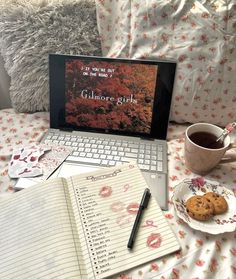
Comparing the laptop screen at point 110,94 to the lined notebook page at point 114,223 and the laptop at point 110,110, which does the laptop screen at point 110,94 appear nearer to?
the laptop at point 110,110

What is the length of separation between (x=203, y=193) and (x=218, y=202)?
2.0 inches

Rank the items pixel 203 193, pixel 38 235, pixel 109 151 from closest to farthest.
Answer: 1. pixel 38 235
2. pixel 203 193
3. pixel 109 151

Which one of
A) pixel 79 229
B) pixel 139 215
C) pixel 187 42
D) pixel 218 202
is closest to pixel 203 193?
pixel 218 202

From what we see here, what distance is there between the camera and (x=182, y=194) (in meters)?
0.58

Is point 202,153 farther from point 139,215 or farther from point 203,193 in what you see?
point 139,215

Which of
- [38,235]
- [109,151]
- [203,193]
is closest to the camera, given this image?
[38,235]

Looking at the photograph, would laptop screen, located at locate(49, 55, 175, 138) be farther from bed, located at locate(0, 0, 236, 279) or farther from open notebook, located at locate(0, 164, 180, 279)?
open notebook, located at locate(0, 164, 180, 279)

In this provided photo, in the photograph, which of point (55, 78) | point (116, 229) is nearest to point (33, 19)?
point (55, 78)

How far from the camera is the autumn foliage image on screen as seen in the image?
70 centimetres

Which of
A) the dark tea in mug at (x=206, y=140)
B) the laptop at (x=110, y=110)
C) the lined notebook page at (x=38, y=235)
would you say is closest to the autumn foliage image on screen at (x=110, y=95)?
the laptop at (x=110, y=110)

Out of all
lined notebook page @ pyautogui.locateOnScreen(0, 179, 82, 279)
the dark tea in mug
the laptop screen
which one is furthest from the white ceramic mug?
lined notebook page @ pyautogui.locateOnScreen(0, 179, 82, 279)

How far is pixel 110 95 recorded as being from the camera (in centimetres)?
73

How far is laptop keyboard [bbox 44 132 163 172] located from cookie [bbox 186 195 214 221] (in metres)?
0.13

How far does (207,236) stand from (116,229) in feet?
0.56
